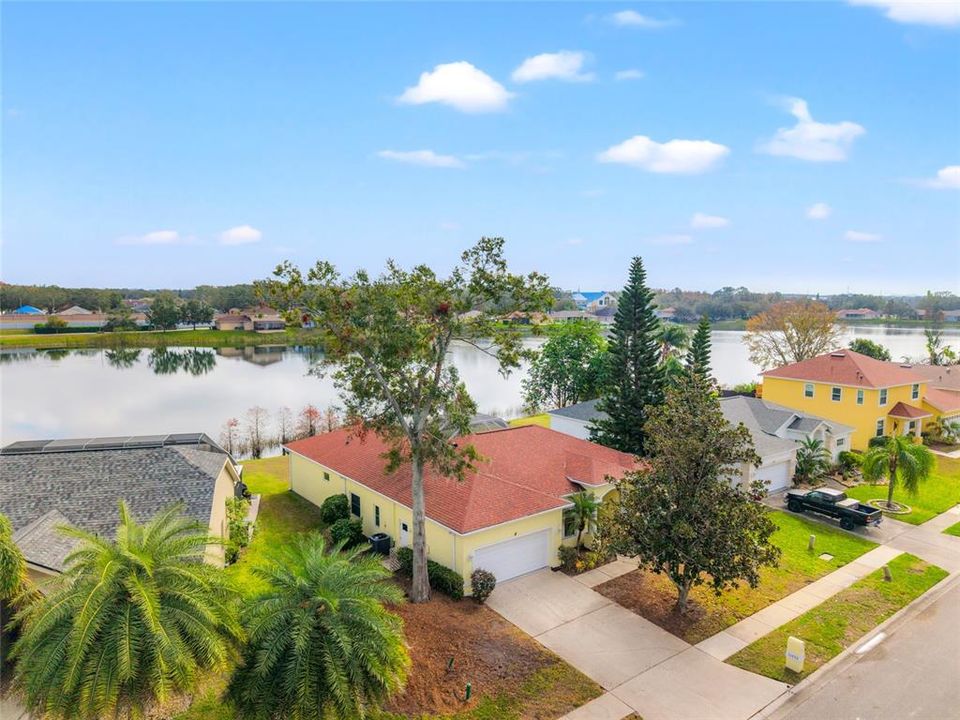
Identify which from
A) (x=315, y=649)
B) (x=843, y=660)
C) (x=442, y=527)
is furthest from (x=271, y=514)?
(x=843, y=660)

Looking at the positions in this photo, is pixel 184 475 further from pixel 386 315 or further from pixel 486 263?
pixel 486 263

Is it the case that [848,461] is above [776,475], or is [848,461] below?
below

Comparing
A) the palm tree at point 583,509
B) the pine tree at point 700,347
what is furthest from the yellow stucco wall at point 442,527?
the pine tree at point 700,347

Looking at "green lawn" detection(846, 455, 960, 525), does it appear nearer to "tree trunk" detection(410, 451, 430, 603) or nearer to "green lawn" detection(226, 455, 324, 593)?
"tree trunk" detection(410, 451, 430, 603)

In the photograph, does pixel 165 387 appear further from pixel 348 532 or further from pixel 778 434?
pixel 778 434

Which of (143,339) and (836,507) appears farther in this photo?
(143,339)

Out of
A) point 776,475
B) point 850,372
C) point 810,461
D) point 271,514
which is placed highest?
point 850,372
